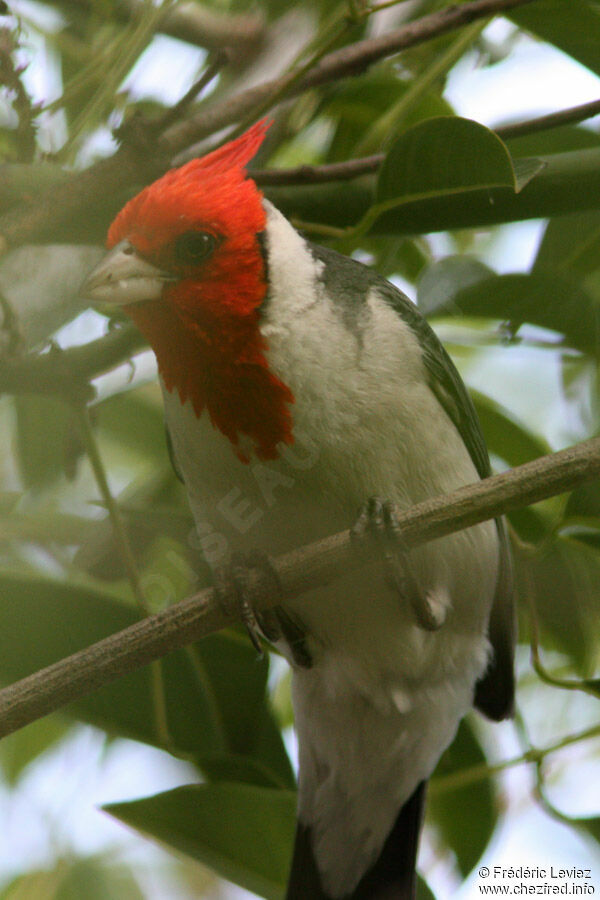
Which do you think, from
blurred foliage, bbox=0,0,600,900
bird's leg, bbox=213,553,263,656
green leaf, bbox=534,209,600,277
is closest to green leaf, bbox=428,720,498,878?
blurred foliage, bbox=0,0,600,900

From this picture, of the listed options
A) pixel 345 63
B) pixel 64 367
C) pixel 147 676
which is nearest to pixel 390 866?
pixel 147 676

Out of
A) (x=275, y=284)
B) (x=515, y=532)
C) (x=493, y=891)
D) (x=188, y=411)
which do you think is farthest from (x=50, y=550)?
(x=493, y=891)

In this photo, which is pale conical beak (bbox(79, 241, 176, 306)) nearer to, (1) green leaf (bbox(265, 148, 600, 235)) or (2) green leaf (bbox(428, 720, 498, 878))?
(1) green leaf (bbox(265, 148, 600, 235))

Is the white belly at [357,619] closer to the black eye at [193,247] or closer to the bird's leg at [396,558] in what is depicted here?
the bird's leg at [396,558]

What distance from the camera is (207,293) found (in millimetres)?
1985

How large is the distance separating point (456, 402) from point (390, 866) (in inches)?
49.1

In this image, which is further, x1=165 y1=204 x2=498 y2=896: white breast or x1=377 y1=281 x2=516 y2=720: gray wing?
x1=377 y1=281 x2=516 y2=720: gray wing

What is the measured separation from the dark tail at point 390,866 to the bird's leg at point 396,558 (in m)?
0.56

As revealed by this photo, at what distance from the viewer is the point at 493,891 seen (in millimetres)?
2145

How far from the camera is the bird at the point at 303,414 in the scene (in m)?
1.96

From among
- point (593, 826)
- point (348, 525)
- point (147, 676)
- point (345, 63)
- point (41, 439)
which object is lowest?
point (593, 826)

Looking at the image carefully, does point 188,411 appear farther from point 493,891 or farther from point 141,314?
point 493,891

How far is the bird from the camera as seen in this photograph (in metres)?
1.96

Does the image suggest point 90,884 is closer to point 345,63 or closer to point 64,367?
A: point 64,367
